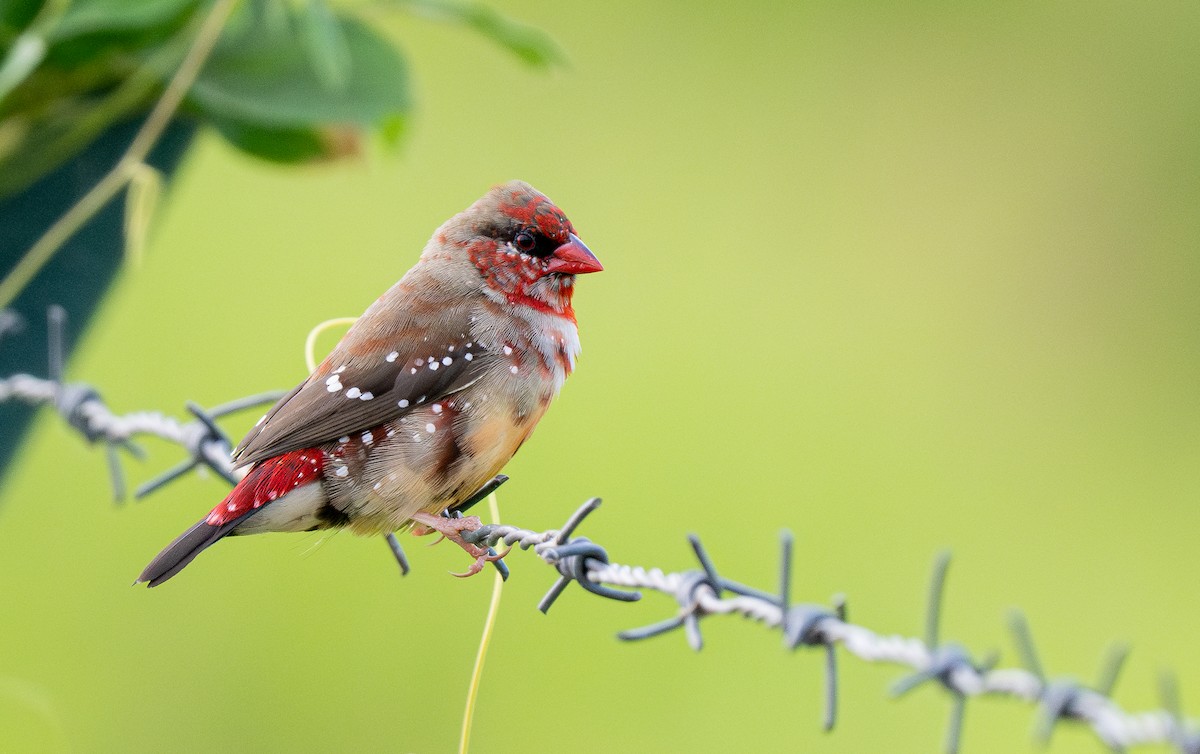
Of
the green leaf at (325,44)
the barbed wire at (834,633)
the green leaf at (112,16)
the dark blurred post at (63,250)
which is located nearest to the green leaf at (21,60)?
the green leaf at (112,16)

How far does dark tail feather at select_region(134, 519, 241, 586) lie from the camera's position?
1.56 metres

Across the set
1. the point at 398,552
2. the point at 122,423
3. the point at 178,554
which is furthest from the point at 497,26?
the point at 178,554

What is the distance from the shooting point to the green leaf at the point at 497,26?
2.70 metres

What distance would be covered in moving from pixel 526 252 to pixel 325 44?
67cm

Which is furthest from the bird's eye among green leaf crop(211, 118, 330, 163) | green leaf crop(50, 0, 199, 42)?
green leaf crop(50, 0, 199, 42)

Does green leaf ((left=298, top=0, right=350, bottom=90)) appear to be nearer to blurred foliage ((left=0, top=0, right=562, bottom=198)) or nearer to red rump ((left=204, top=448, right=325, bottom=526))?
blurred foliage ((left=0, top=0, right=562, bottom=198))

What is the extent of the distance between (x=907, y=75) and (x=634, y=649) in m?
3.06

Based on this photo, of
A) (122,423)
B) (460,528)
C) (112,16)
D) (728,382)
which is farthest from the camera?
(728,382)

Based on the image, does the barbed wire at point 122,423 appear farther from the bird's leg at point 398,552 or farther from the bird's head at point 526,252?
the bird's head at point 526,252

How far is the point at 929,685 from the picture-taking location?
119 cm

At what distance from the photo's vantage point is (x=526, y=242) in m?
2.05

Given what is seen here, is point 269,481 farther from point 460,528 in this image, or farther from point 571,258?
point 571,258

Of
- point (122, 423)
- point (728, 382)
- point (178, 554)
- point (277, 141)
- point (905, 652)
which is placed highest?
point (905, 652)

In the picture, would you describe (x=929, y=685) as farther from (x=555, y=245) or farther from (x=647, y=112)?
(x=647, y=112)
